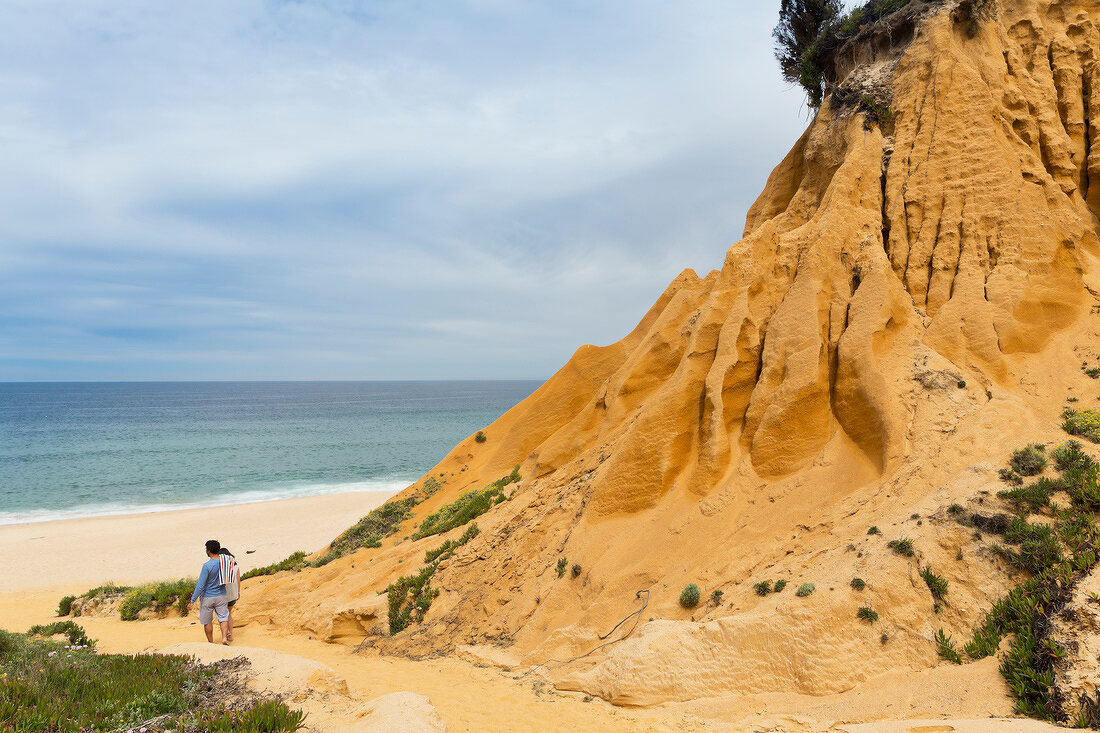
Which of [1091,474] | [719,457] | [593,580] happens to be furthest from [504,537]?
[1091,474]

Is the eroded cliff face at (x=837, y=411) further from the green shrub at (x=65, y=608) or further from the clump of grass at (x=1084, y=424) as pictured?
the green shrub at (x=65, y=608)

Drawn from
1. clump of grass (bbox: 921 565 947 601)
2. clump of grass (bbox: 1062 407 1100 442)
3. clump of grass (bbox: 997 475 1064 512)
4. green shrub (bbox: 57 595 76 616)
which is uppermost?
clump of grass (bbox: 1062 407 1100 442)

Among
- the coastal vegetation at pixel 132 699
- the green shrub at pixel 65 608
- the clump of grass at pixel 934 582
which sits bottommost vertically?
the green shrub at pixel 65 608

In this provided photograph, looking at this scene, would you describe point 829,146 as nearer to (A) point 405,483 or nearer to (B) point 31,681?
(B) point 31,681

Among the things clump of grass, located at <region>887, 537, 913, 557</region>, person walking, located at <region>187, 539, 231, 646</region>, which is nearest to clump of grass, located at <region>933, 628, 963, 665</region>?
clump of grass, located at <region>887, 537, 913, 557</region>

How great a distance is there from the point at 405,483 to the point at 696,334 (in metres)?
36.9

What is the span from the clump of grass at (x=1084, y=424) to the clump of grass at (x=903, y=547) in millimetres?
3509

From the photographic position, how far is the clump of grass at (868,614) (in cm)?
693

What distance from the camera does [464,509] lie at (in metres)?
15.7

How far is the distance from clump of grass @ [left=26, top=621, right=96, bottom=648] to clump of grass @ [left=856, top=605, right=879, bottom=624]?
13.0 metres

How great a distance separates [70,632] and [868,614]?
14887 millimetres

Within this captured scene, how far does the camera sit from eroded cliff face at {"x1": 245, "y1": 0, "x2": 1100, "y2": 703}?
24.3 ft

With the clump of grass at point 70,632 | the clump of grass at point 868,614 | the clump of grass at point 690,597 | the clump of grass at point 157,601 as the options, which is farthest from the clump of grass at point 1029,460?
the clump of grass at point 157,601

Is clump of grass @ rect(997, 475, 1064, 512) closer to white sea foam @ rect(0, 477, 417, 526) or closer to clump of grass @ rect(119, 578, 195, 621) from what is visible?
clump of grass @ rect(119, 578, 195, 621)
